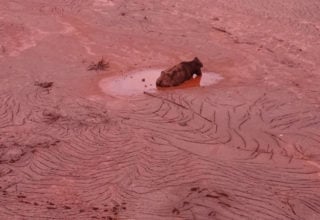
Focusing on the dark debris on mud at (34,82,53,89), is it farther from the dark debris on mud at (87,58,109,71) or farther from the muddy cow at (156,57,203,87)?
the muddy cow at (156,57,203,87)

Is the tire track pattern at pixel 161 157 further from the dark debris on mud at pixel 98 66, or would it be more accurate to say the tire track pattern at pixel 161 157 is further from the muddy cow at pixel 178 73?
the dark debris on mud at pixel 98 66

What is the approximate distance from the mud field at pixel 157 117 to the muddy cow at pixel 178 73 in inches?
9.0

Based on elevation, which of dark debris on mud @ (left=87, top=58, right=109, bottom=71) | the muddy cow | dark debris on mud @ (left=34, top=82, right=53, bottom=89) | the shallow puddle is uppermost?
the muddy cow

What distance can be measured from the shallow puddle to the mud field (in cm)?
4

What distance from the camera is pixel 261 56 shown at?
41.1 ft

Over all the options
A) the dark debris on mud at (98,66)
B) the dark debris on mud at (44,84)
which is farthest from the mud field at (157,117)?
the dark debris on mud at (98,66)

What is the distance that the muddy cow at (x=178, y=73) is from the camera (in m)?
10.7

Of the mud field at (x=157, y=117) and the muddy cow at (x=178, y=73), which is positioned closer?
the mud field at (x=157, y=117)

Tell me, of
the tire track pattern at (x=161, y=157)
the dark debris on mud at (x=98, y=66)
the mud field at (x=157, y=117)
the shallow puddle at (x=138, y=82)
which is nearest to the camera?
the tire track pattern at (x=161, y=157)

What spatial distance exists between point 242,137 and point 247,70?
125 inches

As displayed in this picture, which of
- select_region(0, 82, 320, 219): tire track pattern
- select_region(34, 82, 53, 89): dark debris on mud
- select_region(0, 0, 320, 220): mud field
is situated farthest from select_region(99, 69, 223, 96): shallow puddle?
select_region(34, 82, 53, 89): dark debris on mud

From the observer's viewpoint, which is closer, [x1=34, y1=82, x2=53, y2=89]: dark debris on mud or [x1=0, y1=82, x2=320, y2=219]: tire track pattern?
[x1=0, y1=82, x2=320, y2=219]: tire track pattern

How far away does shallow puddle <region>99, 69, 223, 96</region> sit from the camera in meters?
10.7

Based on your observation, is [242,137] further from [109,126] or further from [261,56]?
[261,56]
